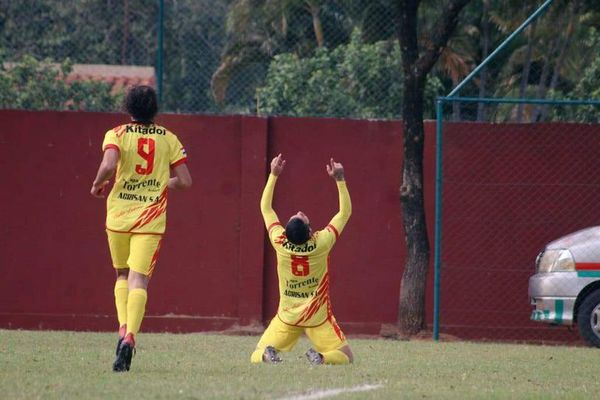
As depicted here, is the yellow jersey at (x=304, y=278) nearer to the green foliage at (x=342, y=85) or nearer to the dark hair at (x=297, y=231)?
the dark hair at (x=297, y=231)

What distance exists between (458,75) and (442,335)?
1117 centimetres

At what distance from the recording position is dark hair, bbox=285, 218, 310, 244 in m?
9.64

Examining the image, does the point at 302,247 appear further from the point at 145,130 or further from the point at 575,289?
the point at 575,289

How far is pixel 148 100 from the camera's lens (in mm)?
8695

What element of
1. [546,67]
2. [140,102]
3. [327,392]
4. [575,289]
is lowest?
[327,392]

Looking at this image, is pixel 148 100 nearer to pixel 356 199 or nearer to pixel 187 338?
pixel 187 338

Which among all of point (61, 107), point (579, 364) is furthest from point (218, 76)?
point (579, 364)

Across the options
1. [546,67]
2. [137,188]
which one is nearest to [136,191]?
[137,188]

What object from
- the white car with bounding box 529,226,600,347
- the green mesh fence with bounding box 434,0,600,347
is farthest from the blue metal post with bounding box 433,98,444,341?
the white car with bounding box 529,226,600,347

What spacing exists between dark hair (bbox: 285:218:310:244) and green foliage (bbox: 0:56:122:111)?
30.4 feet

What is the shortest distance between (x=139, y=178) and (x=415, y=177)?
20.8 ft

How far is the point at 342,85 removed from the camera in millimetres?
21734

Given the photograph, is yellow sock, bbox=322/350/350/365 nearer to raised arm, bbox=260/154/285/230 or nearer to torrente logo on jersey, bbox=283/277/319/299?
torrente logo on jersey, bbox=283/277/319/299

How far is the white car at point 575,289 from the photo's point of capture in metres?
13.1
